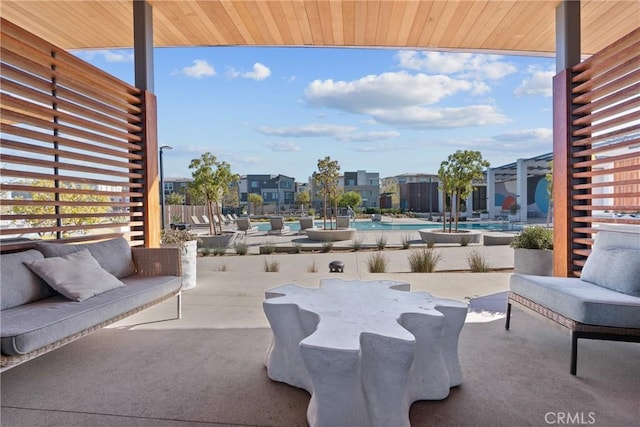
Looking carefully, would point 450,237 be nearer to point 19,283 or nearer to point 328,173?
point 328,173

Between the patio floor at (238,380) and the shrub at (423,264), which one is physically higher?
the shrub at (423,264)

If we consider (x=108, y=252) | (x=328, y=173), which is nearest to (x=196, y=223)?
(x=328, y=173)

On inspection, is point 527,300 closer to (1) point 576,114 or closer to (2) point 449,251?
(1) point 576,114

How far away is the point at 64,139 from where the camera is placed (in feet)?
10.4

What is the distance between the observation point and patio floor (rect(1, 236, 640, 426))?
176 centimetres

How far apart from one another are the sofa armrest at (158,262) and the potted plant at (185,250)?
0.92 metres

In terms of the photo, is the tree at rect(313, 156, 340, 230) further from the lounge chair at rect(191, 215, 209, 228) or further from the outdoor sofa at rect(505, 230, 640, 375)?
the outdoor sofa at rect(505, 230, 640, 375)

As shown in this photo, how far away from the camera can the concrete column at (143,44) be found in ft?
13.2

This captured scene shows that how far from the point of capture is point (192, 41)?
16.3 feet

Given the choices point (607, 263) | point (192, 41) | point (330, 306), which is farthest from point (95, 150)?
point (607, 263)

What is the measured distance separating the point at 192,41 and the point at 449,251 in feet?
Result: 20.3

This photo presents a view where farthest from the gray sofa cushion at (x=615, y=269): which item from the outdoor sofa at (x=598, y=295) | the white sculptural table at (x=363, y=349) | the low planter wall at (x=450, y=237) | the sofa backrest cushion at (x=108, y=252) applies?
the low planter wall at (x=450, y=237)

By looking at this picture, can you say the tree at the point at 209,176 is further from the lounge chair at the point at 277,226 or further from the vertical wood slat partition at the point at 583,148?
the vertical wood slat partition at the point at 583,148

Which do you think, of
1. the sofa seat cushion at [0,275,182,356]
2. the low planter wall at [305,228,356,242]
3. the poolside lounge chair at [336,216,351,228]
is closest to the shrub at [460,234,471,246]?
the low planter wall at [305,228,356,242]
